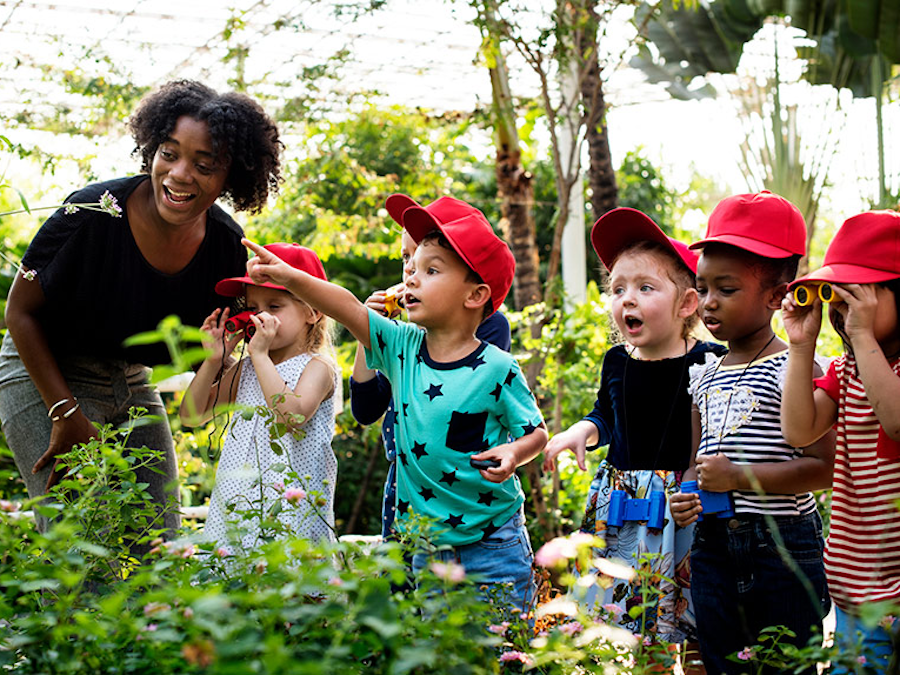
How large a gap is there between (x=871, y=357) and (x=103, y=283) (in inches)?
85.0

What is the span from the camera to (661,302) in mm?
2635

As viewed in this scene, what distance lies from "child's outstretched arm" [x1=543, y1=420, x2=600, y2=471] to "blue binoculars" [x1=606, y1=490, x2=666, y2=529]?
0.16 meters

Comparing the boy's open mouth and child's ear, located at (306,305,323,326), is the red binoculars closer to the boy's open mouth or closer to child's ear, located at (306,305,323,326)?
child's ear, located at (306,305,323,326)

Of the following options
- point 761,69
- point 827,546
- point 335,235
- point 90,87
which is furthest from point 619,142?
point 827,546

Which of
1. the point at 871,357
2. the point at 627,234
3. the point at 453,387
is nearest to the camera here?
the point at 871,357

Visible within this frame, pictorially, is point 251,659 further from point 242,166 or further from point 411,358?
point 242,166

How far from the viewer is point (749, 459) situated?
91.4 inches

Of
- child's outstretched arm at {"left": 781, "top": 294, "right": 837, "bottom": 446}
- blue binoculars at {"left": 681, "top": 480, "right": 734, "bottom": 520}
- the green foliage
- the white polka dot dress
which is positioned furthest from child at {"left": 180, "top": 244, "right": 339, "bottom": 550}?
the green foliage

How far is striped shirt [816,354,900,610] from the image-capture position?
6.57ft

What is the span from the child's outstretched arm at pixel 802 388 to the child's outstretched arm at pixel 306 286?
102 cm

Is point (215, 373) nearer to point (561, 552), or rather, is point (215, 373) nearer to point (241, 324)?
point (241, 324)

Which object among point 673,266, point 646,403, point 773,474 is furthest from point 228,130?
point 773,474

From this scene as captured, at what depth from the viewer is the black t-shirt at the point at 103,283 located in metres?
2.82

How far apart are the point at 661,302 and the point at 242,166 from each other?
1.42 m
